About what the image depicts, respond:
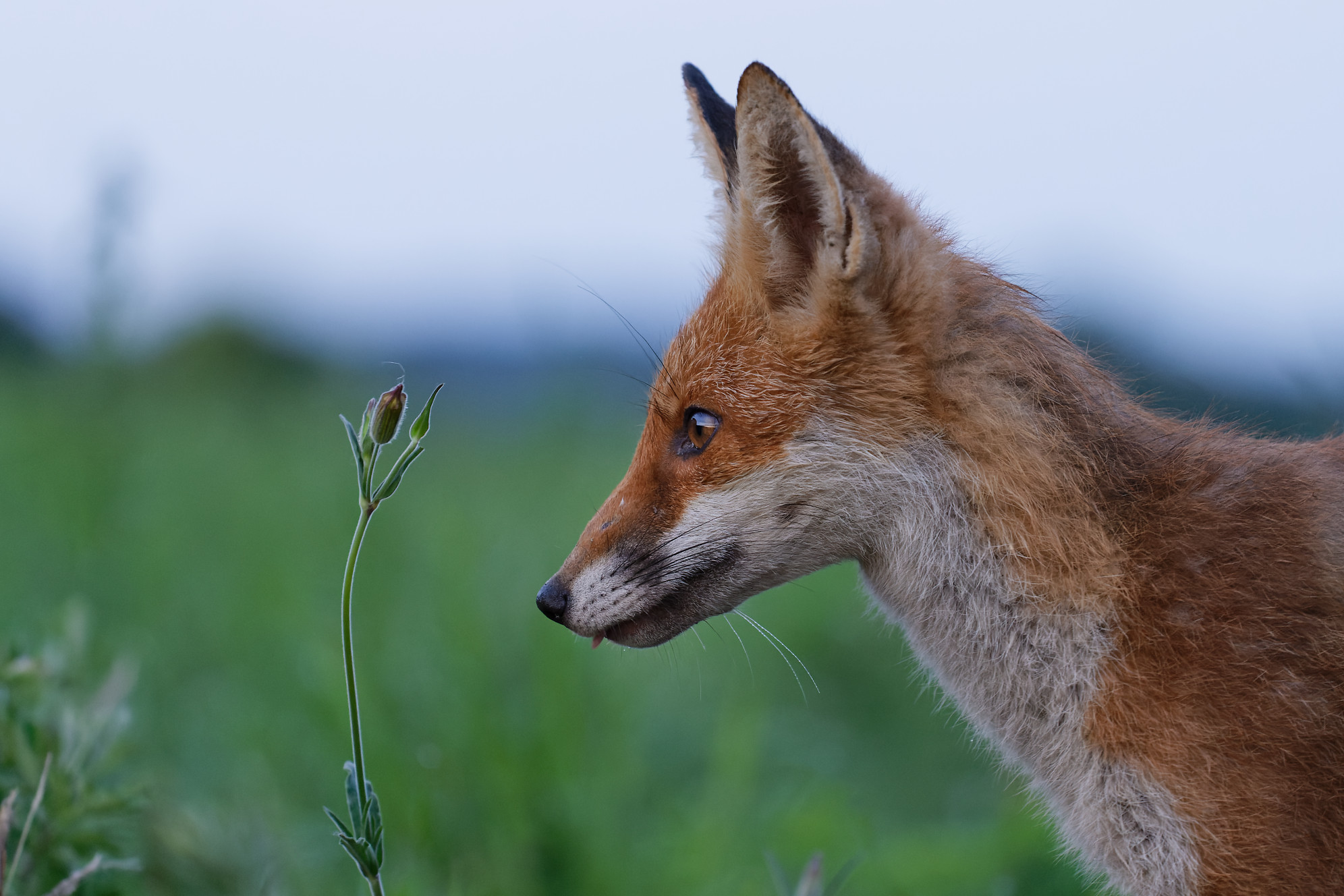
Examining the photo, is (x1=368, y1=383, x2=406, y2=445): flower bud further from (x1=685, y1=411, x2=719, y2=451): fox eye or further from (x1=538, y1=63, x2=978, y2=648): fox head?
(x1=685, y1=411, x2=719, y2=451): fox eye

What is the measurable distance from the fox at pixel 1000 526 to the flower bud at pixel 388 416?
150 centimetres

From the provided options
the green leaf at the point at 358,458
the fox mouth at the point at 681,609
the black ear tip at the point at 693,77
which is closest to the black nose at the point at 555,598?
the fox mouth at the point at 681,609

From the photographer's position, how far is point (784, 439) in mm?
3117

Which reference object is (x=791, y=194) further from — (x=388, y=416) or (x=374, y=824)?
(x=374, y=824)

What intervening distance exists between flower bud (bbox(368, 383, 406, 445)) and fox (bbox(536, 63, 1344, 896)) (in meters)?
1.50

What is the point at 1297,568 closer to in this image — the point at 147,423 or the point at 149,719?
the point at 149,719

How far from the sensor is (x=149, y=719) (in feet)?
15.9

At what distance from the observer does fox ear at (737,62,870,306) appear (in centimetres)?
284

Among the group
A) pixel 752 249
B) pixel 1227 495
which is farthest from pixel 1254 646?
pixel 752 249

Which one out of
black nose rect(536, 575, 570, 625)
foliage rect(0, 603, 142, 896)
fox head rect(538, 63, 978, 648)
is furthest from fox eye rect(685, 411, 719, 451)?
foliage rect(0, 603, 142, 896)

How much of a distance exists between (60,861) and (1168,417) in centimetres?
383

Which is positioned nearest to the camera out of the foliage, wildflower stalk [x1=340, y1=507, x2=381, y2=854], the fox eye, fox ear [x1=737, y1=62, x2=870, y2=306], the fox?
wildflower stalk [x1=340, y1=507, x2=381, y2=854]

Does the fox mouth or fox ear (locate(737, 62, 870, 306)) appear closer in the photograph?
fox ear (locate(737, 62, 870, 306))

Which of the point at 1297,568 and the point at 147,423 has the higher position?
the point at 1297,568
